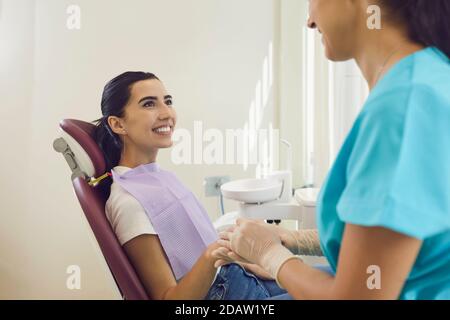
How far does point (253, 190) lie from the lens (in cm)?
125

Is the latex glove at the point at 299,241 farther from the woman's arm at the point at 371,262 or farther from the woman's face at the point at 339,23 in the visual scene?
the woman's face at the point at 339,23

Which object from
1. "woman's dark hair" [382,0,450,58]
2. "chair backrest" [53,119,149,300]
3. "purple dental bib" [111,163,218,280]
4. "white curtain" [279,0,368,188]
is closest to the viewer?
"woman's dark hair" [382,0,450,58]

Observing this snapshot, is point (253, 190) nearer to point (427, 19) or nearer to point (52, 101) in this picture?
point (52, 101)

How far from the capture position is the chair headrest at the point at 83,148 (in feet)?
2.74

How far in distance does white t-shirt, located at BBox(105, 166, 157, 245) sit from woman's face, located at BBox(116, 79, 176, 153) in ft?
0.46

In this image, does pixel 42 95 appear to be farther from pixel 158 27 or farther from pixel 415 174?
pixel 415 174

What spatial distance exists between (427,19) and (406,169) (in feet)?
0.88

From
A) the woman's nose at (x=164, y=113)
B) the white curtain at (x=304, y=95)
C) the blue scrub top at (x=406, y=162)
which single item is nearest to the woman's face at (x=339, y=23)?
the blue scrub top at (x=406, y=162)

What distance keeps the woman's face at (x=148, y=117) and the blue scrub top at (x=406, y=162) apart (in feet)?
1.83

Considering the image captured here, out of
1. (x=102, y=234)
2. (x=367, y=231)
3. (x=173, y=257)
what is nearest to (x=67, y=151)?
(x=102, y=234)

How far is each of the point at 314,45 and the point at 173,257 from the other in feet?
3.98

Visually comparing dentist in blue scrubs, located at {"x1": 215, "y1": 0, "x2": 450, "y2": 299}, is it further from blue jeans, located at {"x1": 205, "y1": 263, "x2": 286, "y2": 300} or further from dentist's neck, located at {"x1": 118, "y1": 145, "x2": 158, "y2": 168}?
dentist's neck, located at {"x1": 118, "y1": 145, "x2": 158, "y2": 168}

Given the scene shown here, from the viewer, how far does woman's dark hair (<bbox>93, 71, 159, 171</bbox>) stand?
903 mm

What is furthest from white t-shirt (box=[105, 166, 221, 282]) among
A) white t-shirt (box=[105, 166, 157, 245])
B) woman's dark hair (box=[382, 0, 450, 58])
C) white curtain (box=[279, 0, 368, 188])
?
white curtain (box=[279, 0, 368, 188])
